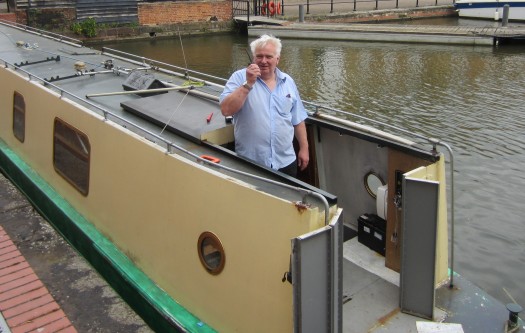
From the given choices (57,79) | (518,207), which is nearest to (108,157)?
(57,79)

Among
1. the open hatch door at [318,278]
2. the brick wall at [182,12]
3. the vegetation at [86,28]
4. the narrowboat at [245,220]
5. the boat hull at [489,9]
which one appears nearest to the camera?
the open hatch door at [318,278]

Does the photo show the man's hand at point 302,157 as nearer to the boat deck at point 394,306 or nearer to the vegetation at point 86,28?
the boat deck at point 394,306

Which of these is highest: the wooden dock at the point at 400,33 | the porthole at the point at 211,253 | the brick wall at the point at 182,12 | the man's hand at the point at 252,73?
the brick wall at the point at 182,12

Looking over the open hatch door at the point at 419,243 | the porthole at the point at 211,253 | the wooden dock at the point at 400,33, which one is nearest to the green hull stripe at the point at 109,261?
the porthole at the point at 211,253

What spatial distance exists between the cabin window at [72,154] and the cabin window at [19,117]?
1.21 m

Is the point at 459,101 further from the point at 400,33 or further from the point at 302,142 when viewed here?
the point at 302,142

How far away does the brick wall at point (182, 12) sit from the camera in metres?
26.5

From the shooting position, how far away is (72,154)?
5621 millimetres

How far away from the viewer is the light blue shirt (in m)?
3.95

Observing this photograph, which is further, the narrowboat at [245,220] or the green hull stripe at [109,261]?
the green hull stripe at [109,261]

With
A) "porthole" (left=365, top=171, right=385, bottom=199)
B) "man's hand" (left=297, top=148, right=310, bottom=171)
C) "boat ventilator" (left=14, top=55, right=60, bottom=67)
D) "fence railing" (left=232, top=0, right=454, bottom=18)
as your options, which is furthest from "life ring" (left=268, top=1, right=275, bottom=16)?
"man's hand" (left=297, top=148, right=310, bottom=171)

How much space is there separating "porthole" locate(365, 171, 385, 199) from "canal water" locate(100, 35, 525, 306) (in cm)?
189

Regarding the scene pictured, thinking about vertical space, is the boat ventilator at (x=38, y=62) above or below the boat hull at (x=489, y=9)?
below

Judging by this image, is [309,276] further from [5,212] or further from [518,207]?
[518,207]
